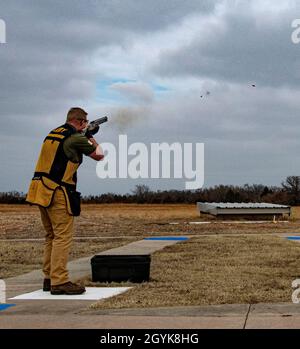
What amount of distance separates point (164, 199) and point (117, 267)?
155 ft

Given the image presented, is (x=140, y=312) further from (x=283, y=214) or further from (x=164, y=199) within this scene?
(x=164, y=199)

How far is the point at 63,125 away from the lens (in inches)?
316

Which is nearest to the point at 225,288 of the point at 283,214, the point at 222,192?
the point at 283,214

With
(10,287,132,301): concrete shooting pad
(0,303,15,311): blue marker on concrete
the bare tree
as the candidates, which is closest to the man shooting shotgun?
(10,287,132,301): concrete shooting pad

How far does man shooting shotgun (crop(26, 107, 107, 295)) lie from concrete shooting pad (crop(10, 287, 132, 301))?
128 millimetres

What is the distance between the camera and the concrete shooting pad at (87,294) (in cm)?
787

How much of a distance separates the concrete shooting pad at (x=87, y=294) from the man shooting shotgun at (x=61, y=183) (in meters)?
0.13

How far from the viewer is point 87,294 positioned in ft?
26.7

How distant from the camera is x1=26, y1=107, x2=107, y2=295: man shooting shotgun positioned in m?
7.75

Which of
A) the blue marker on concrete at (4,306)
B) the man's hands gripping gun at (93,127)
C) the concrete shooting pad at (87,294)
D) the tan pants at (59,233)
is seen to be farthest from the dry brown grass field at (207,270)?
the man's hands gripping gun at (93,127)

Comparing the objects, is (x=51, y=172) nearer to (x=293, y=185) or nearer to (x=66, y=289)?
(x=66, y=289)

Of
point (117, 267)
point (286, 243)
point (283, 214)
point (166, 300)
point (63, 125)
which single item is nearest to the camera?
point (166, 300)

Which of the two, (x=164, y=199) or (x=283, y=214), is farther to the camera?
(x=164, y=199)

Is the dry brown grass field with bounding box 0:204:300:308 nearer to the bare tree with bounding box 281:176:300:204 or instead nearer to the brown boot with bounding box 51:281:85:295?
the brown boot with bounding box 51:281:85:295
